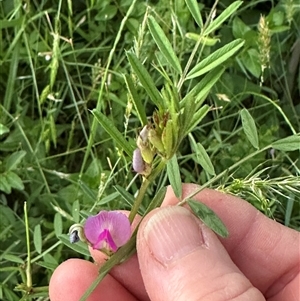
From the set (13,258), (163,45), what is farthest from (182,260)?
(13,258)

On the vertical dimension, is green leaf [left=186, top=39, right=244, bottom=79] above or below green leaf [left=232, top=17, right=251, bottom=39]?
above

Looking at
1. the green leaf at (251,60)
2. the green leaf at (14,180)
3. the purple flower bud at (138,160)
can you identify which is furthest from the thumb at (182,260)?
the green leaf at (251,60)

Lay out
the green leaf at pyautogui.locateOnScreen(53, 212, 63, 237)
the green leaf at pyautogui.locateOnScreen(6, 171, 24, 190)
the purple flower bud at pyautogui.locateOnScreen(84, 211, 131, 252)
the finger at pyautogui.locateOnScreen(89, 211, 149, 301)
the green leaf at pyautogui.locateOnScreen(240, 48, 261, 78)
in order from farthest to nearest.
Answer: the green leaf at pyautogui.locateOnScreen(240, 48, 261, 78)
the green leaf at pyautogui.locateOnScreen(6, 171, 24, 190)
the green leaf at pyautogui.locateOnScreen(53, 212, 63, 237)
the finger at pyautogui.locateOnScreen(89, 211, 149, 301)
the purple flower bud at pyautogui.locateOnScreen(84, 211, 131, 252)

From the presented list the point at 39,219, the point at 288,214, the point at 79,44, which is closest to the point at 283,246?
the point at 288,214

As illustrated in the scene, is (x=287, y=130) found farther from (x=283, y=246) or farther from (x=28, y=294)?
(x=28, y=294)

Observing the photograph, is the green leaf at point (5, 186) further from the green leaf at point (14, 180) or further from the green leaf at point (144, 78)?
the green leaf at point (144, 78)

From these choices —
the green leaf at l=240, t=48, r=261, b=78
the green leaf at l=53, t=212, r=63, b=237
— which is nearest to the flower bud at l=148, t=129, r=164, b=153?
the green leaf at l=53, t=212, r=63, b=237

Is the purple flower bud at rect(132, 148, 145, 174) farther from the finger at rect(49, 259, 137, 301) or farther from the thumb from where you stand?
the finger at rect(49, 259, 137, 301)
